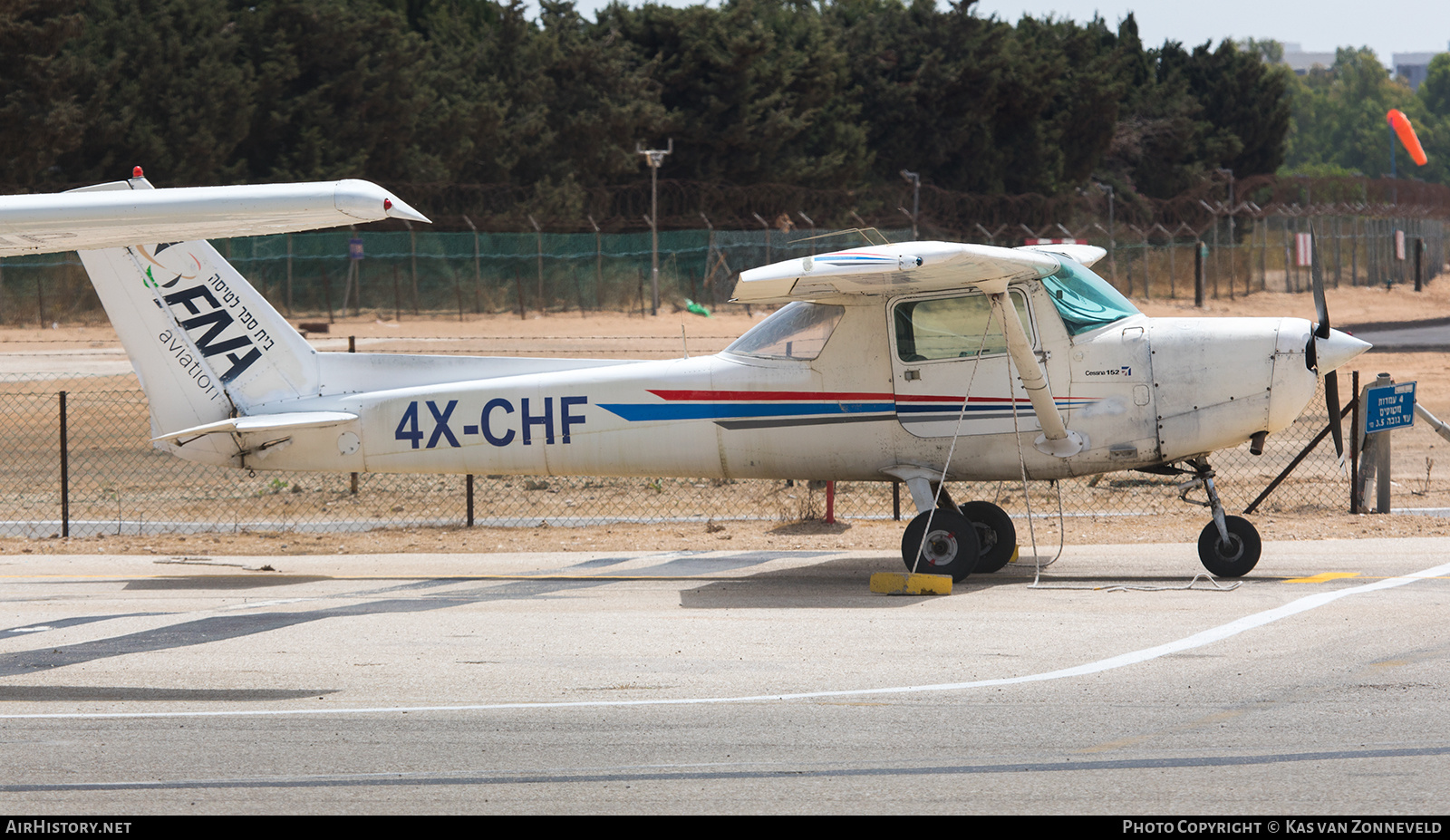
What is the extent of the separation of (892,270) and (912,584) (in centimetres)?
225

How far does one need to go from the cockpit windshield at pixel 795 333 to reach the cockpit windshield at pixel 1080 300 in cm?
158

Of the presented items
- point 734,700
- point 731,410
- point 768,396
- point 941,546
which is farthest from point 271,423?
point 734,700

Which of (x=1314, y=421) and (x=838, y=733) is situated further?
(x=1314, y=421)

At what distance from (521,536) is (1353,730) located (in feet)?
28.0

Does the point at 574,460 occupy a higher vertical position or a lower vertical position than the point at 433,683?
higher

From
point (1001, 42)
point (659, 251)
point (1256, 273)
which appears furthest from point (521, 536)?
point (1001, 42)

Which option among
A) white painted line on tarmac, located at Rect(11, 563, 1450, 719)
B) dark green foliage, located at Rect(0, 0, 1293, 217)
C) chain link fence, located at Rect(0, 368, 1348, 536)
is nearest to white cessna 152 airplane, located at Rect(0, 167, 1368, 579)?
chain link fence, located at Rect(0, 368, 1348, 536)

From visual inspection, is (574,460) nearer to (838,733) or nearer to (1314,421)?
(838,733)

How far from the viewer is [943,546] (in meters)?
9.98

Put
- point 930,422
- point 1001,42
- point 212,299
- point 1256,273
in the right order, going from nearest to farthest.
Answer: point 930,422 → point 212,299 → point 1256,273 → point 1001,42

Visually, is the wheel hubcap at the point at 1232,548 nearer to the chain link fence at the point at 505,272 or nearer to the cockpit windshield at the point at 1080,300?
the cockpit windshield at the point at 1080,300

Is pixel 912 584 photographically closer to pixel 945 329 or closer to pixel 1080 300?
pixel 945 329

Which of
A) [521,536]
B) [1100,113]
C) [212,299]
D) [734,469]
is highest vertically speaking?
[1100,113]

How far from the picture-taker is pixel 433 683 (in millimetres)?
7246
